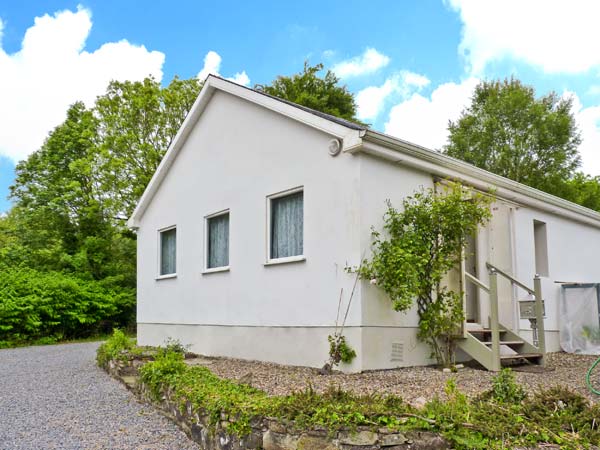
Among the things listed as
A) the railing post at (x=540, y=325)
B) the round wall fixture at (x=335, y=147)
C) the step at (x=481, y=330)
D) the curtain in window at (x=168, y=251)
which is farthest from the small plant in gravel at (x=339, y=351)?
the curtain in window at (x=168, y=251)

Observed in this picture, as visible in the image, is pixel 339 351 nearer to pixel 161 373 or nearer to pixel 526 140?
pixel 161 373

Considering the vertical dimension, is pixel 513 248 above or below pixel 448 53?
below

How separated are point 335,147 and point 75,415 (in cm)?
499

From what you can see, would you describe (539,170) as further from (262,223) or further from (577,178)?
(262,223)

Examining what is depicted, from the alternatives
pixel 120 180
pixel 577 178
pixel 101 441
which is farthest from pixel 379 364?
pixel 577 178

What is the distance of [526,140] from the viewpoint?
28.6 m

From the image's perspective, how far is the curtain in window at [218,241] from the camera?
1009 cm

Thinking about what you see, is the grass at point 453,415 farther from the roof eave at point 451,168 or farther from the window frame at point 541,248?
the window frame at point 541,248

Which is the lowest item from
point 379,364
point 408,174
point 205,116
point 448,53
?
point 379,364

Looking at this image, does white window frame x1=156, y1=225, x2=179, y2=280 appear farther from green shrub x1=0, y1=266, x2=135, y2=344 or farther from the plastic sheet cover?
the plastic sheet cover

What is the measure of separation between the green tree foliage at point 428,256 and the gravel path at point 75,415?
3253 millimetres

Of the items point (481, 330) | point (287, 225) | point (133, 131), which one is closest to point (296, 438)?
point (287, 225)

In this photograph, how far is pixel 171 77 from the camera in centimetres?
2711

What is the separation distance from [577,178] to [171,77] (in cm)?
2653
